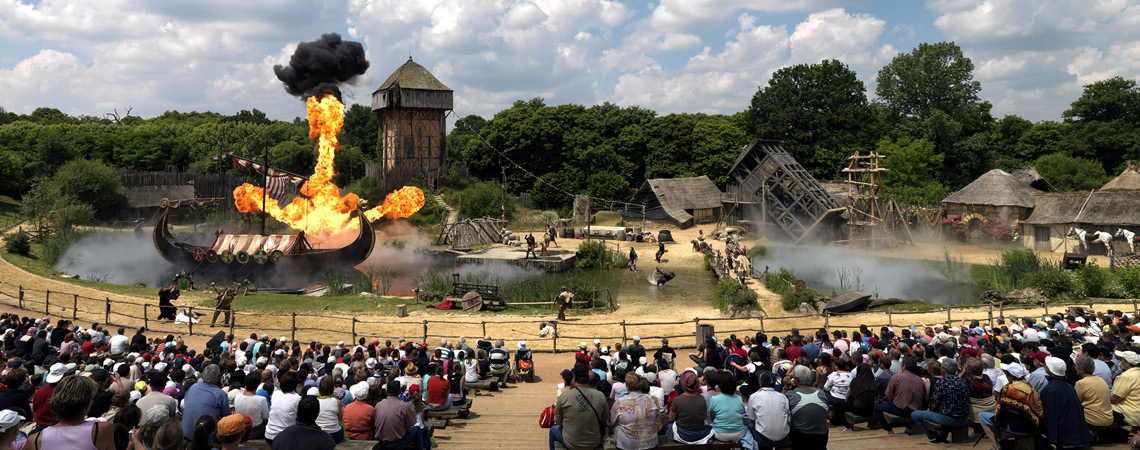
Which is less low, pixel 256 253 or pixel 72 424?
pixel 256 253

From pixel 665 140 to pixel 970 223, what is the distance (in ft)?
79.5

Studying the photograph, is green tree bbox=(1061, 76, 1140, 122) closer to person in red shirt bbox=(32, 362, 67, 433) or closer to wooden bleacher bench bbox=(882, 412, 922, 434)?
wooden bleacher bench bbox=(882, 412, 922, 434)

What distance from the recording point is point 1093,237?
108ft

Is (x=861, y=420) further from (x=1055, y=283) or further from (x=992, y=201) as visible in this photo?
(x=992, y=201)

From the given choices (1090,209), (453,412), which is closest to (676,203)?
(1090,209)

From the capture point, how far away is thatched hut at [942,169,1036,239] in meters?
37.7

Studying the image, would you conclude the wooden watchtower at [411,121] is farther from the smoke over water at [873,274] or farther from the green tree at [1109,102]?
the green tree at [1109,102]

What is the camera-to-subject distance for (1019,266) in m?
26.1

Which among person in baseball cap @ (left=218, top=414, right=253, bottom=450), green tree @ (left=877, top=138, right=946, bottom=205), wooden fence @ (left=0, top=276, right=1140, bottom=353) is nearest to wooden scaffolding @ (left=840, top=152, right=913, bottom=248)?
green tree @ (left=877, top=138, right=946, bottom=205)

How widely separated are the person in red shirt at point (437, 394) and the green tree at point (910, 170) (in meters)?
42.7

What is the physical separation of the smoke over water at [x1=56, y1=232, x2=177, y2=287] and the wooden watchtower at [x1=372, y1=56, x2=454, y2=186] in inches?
731

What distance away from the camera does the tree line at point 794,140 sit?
5147cm

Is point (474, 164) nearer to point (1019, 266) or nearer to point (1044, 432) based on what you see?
point (1019, 266)

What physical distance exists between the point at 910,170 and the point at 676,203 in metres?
A: 17.4
